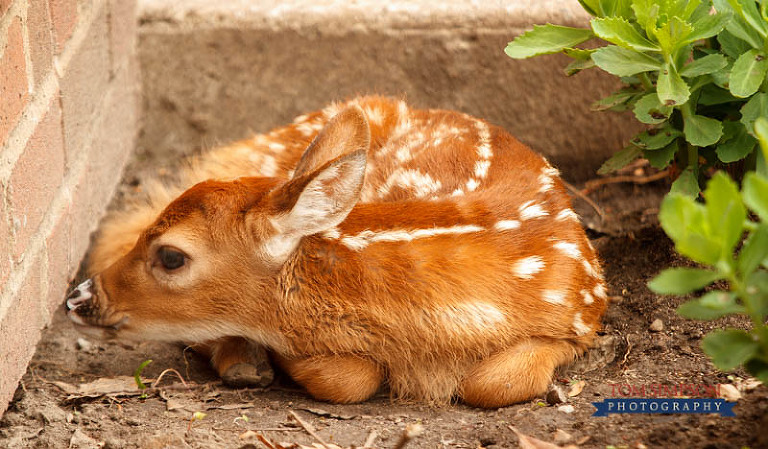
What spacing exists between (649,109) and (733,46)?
14.1 inches

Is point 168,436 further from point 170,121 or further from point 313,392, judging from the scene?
point 170,121

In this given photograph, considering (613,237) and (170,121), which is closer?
(613,237)

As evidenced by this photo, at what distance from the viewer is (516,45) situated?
3.26 m

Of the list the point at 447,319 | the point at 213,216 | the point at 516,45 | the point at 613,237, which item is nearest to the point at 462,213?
the point at 447,319

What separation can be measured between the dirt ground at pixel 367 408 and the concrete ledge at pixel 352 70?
1062 millimetres

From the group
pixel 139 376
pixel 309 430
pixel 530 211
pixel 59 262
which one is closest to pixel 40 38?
pixel 59 262

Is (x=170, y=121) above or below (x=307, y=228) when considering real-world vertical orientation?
above

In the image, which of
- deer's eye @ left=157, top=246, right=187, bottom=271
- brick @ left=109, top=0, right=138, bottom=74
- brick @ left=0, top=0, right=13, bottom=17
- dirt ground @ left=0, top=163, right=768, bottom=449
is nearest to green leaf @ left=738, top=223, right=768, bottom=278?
dirt ground @ left=0, top=163, right=768, bottom=449

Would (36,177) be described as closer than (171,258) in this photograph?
No

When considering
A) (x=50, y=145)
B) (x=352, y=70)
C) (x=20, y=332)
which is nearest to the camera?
(x=20, y=332)

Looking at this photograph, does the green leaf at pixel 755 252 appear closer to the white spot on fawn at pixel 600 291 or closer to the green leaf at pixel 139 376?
the white spot on fawn at pixel 600 291

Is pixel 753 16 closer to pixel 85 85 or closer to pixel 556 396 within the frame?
pixel 556 396

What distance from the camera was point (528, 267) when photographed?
3152mm

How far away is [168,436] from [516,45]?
170 cm
